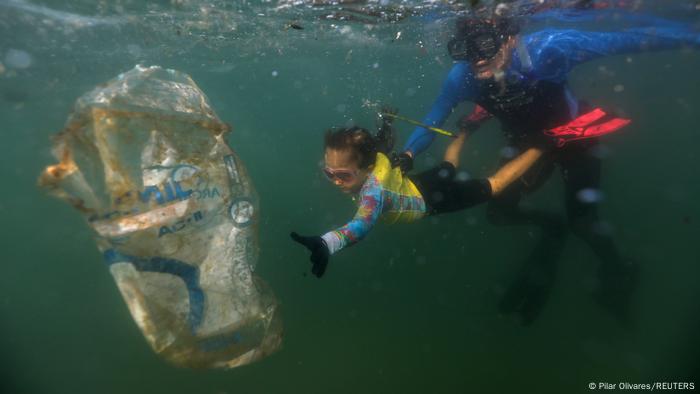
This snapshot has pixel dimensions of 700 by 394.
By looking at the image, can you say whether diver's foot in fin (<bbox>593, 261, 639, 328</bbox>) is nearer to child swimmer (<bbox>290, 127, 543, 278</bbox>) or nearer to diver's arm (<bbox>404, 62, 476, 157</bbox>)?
child swimmer (<bbox>290, 127, 543, 278</bbox>)

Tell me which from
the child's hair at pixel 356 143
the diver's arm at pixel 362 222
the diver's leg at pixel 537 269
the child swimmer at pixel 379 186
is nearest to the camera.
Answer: the diver's arm at pixel 362 222

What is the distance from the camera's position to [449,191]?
6.05 m

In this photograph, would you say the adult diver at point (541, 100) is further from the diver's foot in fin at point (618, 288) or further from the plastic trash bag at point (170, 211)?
the plastic trash bag at point (170, 211)

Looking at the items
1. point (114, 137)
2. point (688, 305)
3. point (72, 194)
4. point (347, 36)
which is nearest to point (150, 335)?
point (72, 194)

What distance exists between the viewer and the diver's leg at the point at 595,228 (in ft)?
26.8

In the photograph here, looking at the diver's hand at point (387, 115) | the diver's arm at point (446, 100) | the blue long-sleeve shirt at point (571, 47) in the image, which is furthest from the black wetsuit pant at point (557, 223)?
the diver's hand at point (387, 115)

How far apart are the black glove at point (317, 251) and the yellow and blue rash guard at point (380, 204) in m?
0.18

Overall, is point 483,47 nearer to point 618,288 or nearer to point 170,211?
point 170,211

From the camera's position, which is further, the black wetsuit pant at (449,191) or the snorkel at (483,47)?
the snorkel at (483,47)

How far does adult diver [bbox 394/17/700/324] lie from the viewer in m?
6.85

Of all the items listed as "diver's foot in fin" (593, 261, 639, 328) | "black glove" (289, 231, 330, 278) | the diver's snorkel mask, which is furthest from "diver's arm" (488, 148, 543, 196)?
"diver's foot in fin" (593, 261, 639, 328)

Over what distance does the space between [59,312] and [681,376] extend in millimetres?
31779

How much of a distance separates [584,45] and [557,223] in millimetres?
5082

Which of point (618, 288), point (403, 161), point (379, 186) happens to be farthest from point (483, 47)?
point (618, 288)
